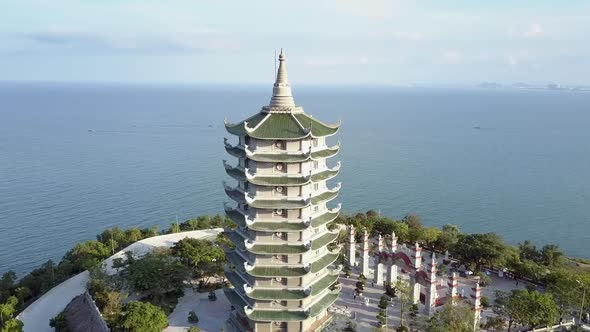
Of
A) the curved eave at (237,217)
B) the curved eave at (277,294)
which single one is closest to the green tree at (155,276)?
the curved eave at (237,217)

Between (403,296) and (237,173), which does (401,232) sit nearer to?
(403,296)

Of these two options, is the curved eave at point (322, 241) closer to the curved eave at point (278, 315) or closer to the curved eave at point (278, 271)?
the curved eave at point (278, 271)

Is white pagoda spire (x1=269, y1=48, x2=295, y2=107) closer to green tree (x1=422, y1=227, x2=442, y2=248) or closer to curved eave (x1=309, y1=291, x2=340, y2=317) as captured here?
curved eave (x1=309, y1=291, x2=340, y2=317)

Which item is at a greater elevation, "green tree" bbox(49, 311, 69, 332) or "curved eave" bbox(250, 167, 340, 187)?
"curved eave" bbox(250, 167, 340, 187)

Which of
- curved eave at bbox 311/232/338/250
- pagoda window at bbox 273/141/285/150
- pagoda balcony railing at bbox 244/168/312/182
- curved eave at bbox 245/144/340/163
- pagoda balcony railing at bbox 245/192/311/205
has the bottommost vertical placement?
curved eave at bbox 311/232/338/250

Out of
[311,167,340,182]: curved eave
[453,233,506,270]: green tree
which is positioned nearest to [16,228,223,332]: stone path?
[311,167,340,182]: curved eave

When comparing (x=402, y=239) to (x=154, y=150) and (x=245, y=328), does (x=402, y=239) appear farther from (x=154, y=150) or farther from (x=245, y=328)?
(x=154, y=150)
